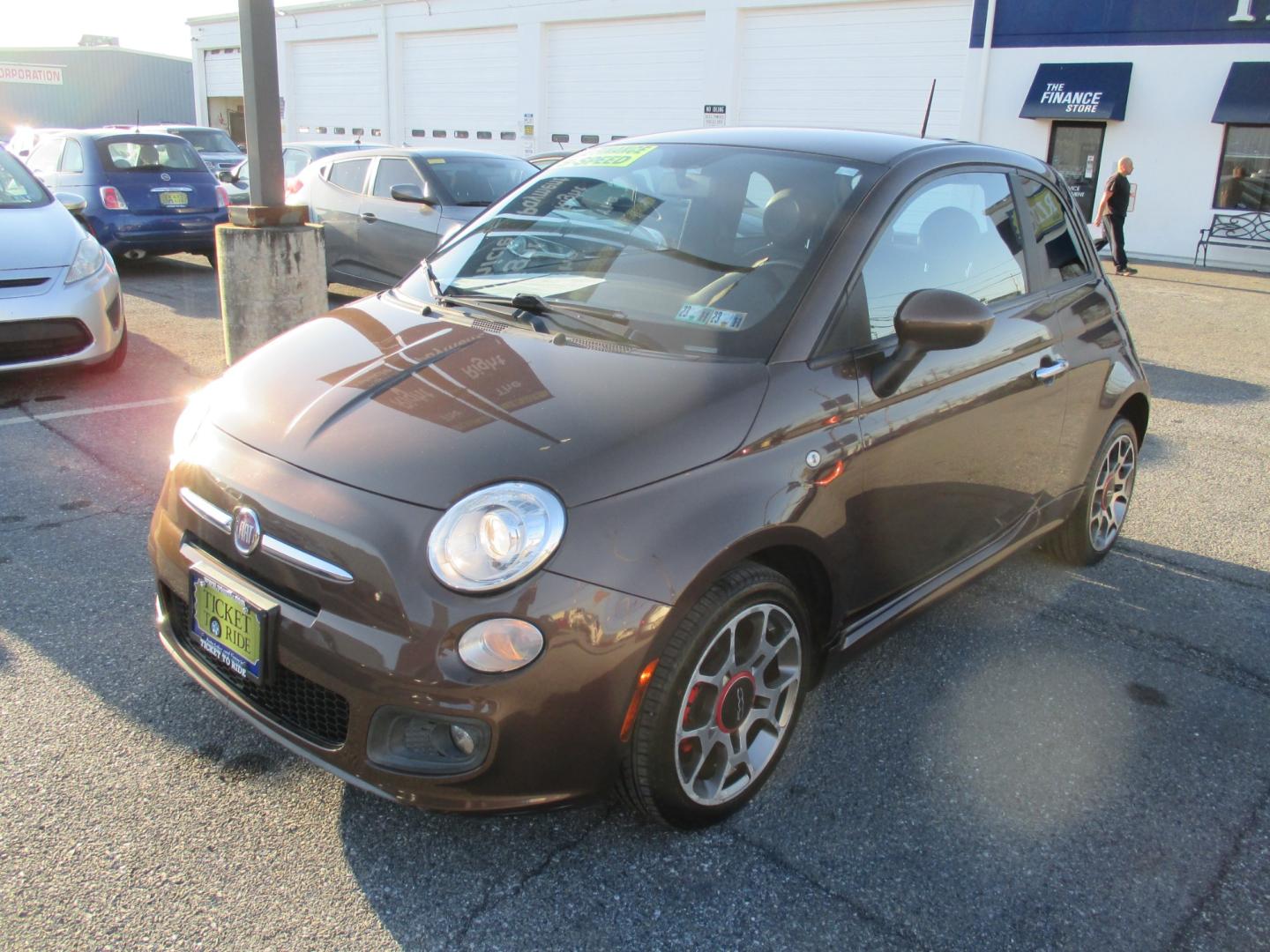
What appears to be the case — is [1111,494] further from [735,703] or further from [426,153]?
[426,153]

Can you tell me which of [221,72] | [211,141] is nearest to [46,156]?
[211,141]

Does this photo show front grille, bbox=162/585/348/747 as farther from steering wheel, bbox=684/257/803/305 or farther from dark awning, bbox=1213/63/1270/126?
dark awning, bbox=1213/63/1270/126

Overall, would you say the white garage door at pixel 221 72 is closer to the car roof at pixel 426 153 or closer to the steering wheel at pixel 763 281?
the car roof at pixel 426 153

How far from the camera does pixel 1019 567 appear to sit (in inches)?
171

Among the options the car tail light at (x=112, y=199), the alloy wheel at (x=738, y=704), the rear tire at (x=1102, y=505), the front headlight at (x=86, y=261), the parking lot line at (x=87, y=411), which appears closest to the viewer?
the alloy wheel at (x=738, y=704)

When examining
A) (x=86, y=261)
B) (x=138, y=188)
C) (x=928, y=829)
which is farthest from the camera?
(x=138, y=188)

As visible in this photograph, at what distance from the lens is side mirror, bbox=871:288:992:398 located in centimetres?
273

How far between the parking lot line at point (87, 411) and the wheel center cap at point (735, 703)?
15.7ft

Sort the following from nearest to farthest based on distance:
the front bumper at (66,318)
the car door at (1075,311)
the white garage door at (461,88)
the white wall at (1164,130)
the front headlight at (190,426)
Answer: the front headlight at (190,426) < the car door at (1075,311) < the front bumper at (66,318) < the white wall at (1164,130) < the white garage door at (461,88)

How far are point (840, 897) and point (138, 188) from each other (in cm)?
1120

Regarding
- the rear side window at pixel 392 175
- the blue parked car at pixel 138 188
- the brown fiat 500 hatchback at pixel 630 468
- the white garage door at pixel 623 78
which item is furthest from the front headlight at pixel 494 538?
the white garage door at pixel 623 78

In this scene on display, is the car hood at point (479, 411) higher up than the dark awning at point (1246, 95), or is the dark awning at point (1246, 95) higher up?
the dark awning at point (1246, 95)

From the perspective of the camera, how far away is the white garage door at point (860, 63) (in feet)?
67.3

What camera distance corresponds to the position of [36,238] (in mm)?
6250
